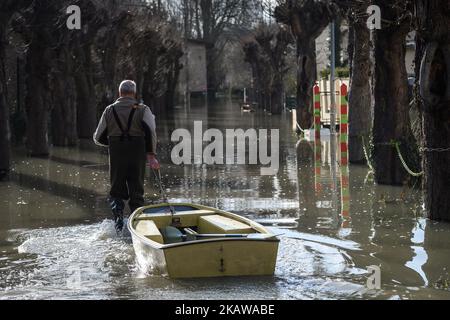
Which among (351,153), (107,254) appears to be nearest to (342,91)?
(351,153)

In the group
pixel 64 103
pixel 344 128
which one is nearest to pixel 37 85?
pixel 64 103

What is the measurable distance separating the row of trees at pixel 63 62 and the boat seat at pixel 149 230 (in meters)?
9.65

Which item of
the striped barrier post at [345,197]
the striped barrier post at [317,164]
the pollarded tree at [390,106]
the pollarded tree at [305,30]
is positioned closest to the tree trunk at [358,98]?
the striped barrier post at [317,164]

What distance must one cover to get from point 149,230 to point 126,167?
2.23 meters

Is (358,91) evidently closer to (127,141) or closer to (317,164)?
(317,164)

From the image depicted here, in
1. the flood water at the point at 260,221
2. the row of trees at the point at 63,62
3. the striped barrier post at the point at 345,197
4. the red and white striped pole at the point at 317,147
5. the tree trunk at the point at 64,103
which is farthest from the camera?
the tree trunk at the point at 64,103

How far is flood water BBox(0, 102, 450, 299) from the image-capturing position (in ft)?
27.7

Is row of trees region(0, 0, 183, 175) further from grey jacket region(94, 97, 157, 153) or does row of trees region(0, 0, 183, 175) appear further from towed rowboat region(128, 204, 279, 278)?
towed rowboat region(128, 204, 279, 278)

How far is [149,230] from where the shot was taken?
9828 millimetres

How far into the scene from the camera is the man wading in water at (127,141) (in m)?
11.8

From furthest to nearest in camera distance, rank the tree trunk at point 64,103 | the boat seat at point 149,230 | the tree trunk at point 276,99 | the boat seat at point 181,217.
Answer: the tree trunk at point 276,99
the tree trunk at point 64,103
the boat seat at point 181,217
the boat seat at point 149,230

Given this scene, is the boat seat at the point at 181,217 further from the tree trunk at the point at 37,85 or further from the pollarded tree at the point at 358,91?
the tree trunk at the point at 37,85

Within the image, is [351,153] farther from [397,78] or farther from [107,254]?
[107,254]
